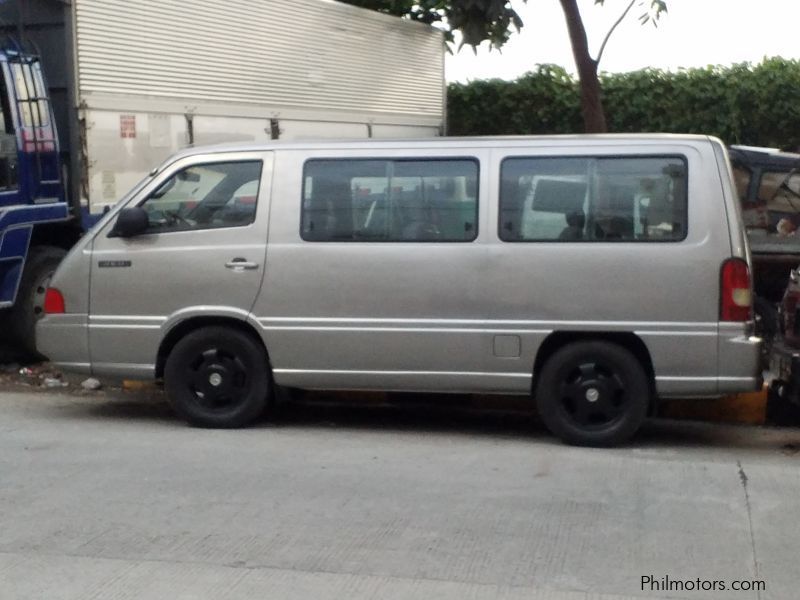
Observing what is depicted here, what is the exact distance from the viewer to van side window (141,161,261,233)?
27.7 ft

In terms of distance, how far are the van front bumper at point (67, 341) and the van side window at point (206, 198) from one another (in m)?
0.84

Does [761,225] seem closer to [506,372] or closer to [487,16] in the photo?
[487,16]

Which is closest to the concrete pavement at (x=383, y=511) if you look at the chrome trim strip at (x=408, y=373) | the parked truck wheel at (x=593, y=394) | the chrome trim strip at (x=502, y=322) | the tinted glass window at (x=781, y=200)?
the parked truck wheel at (x=593, y=394)

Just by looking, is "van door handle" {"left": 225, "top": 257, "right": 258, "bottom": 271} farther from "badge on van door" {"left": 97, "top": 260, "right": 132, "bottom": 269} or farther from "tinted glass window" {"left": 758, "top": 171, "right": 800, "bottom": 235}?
"tinted glass window" {"left": 758, "top": 171, "right": 800, "bottom": 235}

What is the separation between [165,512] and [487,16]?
9.51 meters

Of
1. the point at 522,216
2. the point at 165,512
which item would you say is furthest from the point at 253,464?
the point at 522,216

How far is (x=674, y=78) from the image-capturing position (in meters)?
17.4

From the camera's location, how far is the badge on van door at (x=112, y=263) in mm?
8508

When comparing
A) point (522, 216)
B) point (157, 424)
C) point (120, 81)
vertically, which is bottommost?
point (157, 424)

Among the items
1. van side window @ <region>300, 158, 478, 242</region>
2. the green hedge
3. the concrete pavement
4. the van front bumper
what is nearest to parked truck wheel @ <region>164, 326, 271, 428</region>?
the concrete pavement

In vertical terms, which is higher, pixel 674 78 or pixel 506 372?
pixel 674 78

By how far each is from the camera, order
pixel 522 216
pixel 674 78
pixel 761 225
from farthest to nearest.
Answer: pixel 674 78, pixel 761 225, pixel 522 216

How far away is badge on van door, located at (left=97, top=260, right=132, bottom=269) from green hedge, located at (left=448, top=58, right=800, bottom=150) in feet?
35.1

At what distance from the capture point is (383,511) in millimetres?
6508
